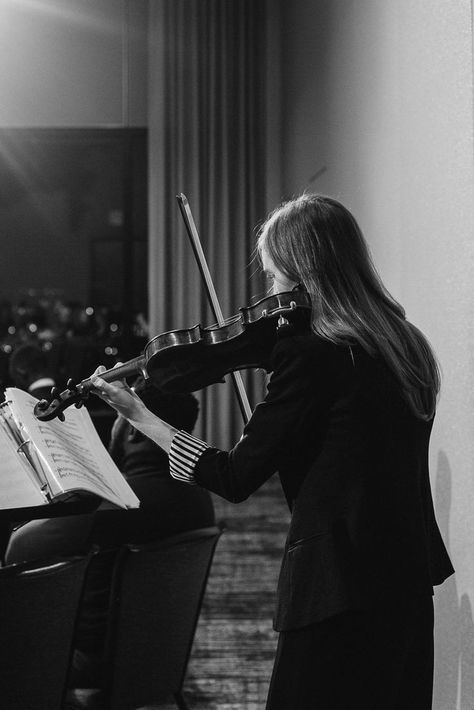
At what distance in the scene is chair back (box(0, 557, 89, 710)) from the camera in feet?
5.73

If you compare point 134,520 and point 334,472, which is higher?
point 334,472

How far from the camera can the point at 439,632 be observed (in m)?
2.15

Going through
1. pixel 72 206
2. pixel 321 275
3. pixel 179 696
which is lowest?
pixel 179 696

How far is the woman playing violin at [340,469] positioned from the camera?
4.56ft

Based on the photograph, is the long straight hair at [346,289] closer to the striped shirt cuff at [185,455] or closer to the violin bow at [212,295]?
the striped shirt cuff at [185,455]

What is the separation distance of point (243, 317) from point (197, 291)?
495 centimetres

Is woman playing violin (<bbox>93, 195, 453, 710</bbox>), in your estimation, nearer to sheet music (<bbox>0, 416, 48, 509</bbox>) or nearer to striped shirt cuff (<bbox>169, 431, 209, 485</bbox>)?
striped shirt cuff (<bbox>169, 431, 209, 485</bbox>)

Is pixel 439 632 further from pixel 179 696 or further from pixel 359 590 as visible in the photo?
pixel 359 590

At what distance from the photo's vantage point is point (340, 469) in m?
1.41

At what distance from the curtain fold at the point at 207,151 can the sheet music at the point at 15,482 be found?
15.8 feet

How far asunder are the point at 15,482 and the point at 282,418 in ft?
1.88

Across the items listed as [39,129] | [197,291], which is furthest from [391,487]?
[39,129]

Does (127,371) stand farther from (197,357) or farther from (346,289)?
(346,289)

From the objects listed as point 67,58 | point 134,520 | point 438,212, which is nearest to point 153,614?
point 134,520
